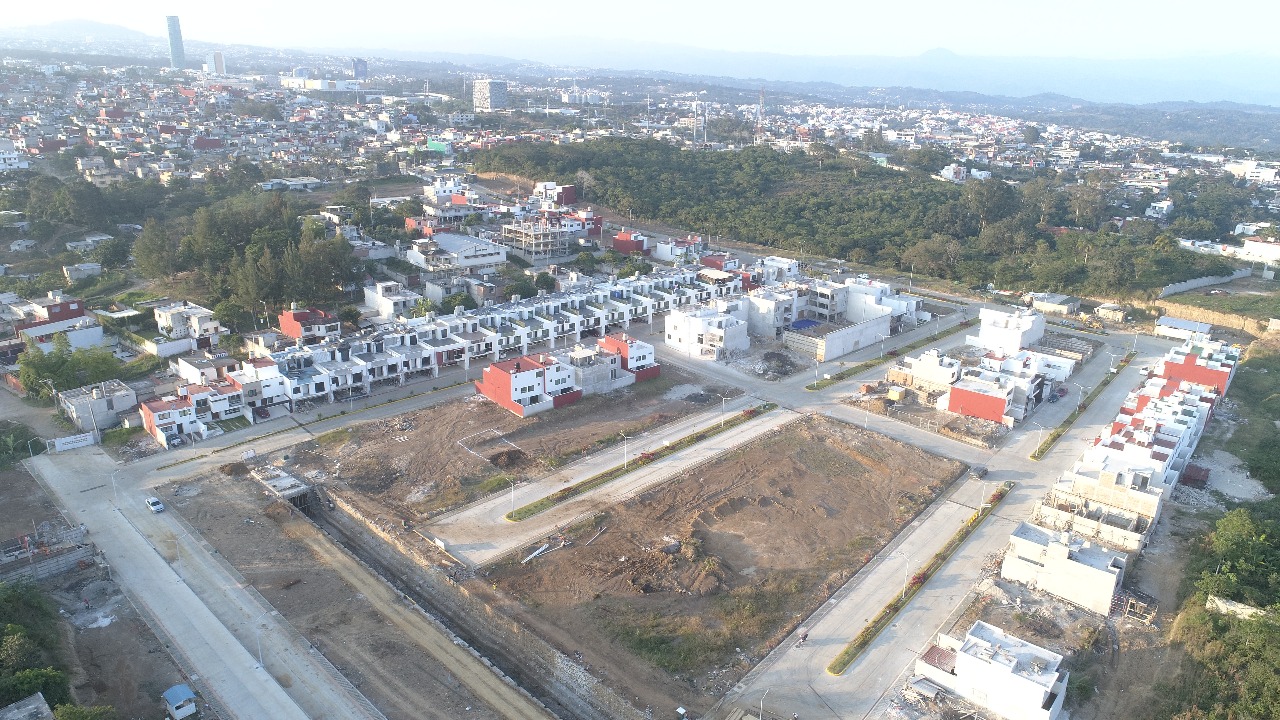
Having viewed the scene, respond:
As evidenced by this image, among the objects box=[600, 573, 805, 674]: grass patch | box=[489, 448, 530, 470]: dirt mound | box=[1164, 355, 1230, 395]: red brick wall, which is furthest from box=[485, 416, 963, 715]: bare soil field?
box=[1164, 355, 1230, 395]: red brick wall

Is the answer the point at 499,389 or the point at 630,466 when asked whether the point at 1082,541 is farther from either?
the point at 499,389

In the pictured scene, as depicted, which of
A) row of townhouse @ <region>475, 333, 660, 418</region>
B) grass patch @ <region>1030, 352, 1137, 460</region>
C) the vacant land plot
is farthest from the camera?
the vacant land plot

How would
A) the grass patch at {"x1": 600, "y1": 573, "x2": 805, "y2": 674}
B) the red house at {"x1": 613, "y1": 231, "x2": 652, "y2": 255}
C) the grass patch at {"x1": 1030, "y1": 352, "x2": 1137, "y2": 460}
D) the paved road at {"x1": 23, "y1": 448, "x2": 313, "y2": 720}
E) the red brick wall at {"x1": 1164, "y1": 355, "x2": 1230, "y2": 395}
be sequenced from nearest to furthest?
1. the paved road at {"x1": 23, "y1": 448, "x2": 313, "y2": 720}
2. the grass patch at {"x1": 600, "y1": 573, "x2": 805, "y2": 674}
3. the grass patch at {"x1": 1030, "y1": 352, "x2": 1137, "y2": 460}
4. the red brick wall at {"x1": 1164, "y1": 355, "x2": 1230, "y2": 395}
5. the red house at {"x1": 613, "y1": 231, "x2": 652, "y2": 255}

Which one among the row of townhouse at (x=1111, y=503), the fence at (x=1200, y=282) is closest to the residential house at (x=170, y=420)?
the row of townhouse at (x=1111, y=503)

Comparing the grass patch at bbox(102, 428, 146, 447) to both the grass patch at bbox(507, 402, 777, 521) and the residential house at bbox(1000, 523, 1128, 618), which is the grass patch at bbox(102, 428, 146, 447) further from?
the residential house at bbox(1000, 523, 1128, 618)

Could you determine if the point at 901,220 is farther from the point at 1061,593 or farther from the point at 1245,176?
the point at 1245,176

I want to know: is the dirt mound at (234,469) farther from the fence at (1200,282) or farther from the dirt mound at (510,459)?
the fence at (1200,282)

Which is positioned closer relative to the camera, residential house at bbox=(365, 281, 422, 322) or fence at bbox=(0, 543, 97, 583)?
fence at bbox=(0, 543, 97, 583)
